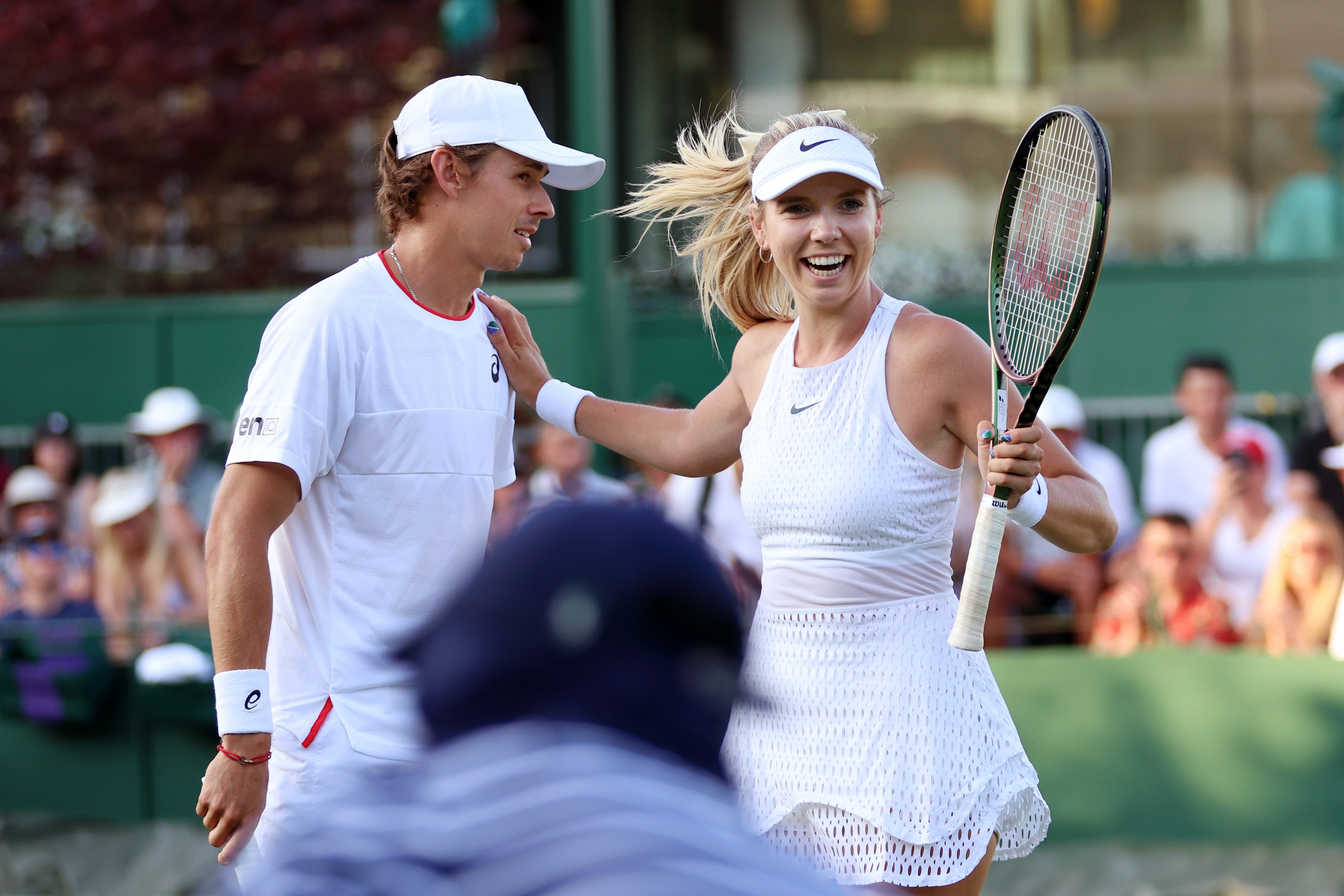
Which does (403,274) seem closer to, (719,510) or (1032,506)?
(1032,506)

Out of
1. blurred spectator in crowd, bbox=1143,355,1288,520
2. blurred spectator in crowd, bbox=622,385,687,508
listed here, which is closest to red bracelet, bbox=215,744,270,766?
blurred spectator in crowd, bbox=622,385,687,508

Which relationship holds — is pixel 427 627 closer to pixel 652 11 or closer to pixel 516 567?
pixel 516 567

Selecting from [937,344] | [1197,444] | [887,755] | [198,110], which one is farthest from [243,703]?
[198,110]

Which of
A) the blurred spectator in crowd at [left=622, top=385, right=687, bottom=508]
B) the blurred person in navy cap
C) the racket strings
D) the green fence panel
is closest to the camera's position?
the blurred person in navy cap

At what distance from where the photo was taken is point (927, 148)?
12492mm

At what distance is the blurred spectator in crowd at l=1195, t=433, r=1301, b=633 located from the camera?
21.5 feet

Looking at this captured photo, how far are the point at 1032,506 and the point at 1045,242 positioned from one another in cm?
71

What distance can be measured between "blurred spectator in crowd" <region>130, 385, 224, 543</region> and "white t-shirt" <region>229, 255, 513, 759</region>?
449cm

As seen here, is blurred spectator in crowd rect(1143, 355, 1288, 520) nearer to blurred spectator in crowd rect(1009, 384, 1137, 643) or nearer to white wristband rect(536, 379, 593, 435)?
blurred spectator in crowd rect(1009, 384, 1137, 643)

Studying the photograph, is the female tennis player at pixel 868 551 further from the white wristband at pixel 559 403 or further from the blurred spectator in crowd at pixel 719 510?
the blurred spectator in crowd at pixel 719 510

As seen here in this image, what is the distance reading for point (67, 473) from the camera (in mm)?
8391

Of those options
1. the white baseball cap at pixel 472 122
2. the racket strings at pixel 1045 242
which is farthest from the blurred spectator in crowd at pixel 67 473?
the racket strings at pixel 1045 242

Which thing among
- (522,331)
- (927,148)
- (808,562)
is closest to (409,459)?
(522,331)

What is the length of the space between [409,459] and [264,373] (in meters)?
0.32
